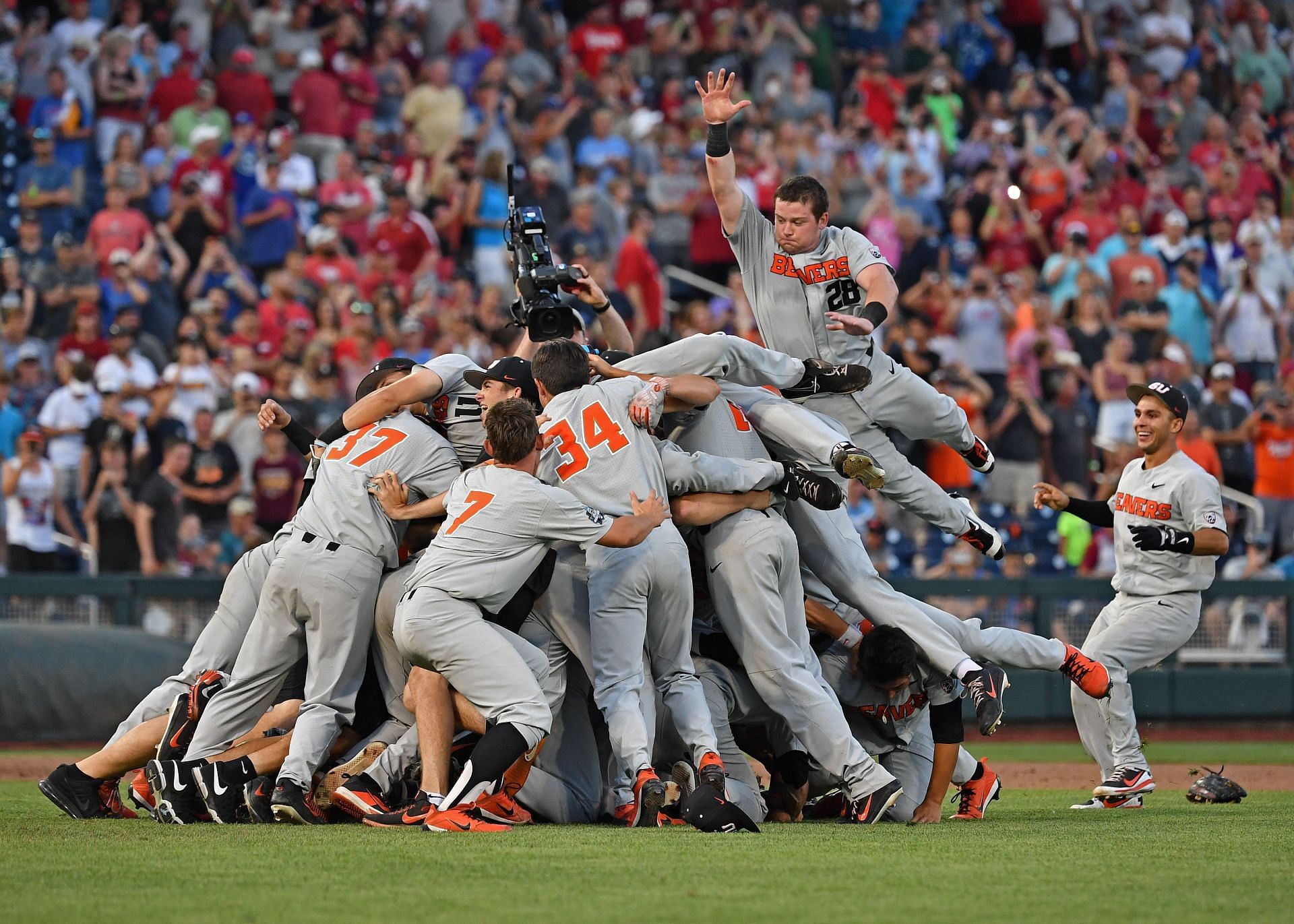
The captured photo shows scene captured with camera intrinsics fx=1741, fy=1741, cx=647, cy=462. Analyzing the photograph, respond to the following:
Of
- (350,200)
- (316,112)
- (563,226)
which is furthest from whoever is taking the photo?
(316,112)

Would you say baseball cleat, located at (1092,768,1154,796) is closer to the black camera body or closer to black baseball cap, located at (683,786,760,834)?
black baseball cap, located at (683,786,760,834)

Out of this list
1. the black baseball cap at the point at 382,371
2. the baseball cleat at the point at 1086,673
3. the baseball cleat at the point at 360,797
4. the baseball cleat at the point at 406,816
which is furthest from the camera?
the black baseball cap at the point at 382,371

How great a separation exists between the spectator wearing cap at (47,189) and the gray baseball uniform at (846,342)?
902 centimetres

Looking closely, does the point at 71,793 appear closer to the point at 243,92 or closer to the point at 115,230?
the point at 115,230

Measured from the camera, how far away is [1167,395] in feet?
32.1

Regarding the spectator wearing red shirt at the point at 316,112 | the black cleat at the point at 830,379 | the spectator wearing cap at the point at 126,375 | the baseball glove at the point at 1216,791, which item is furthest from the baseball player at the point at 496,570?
the spectator wearing red shirt at the point at 316,112

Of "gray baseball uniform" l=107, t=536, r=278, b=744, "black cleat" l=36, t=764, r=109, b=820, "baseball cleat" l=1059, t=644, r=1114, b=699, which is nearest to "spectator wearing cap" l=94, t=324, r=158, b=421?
"gray baseball uniform" l=107, t=536, r=278, b=744

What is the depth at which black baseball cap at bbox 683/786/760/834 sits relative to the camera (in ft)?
23.8

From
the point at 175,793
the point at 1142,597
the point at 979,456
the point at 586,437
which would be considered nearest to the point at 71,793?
the point at 175,793

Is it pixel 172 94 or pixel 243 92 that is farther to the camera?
pixel 243 92

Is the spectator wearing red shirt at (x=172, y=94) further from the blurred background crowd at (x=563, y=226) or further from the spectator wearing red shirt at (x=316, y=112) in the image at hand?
the spectator wearing red shirt at (x=316, y=112)

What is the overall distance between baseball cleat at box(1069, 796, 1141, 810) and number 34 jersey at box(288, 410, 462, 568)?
3769mm

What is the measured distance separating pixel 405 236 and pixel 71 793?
9.53 meters

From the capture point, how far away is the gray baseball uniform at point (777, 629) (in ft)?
25.7
